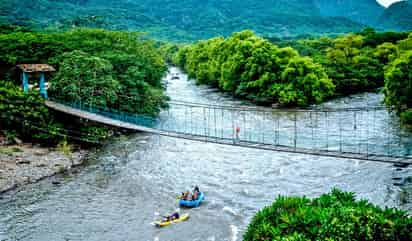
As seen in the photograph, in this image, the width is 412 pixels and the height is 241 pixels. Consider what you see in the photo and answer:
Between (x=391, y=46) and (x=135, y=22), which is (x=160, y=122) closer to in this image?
(x=391, y=46)

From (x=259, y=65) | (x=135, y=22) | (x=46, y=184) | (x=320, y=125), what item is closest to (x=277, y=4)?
(x=135, y=22)

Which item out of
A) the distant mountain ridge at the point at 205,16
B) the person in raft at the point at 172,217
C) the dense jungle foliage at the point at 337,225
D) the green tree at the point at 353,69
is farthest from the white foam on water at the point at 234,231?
the distant mountain ridge at the point at 205,16

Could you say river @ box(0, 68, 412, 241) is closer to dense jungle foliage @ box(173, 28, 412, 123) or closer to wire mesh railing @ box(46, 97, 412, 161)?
wire mesh railing @ box(46, 97, 412, 161)

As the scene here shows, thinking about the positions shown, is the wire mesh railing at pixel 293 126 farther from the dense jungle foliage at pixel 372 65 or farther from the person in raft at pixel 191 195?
the person in raft at pixel 191 195

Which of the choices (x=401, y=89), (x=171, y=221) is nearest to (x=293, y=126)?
(x=401, y=89)

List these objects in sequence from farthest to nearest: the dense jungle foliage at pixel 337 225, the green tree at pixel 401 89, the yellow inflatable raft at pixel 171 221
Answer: the green tree at pixel 401 89 → the yellow inflatable raft at pixel 171 221 → the dense jungle foliage at pixel 337 225

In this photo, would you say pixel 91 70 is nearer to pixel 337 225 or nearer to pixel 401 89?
pixel 401 89

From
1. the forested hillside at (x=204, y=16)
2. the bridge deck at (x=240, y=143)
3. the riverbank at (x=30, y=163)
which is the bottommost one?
the riverbank at (x=30, y=163)
